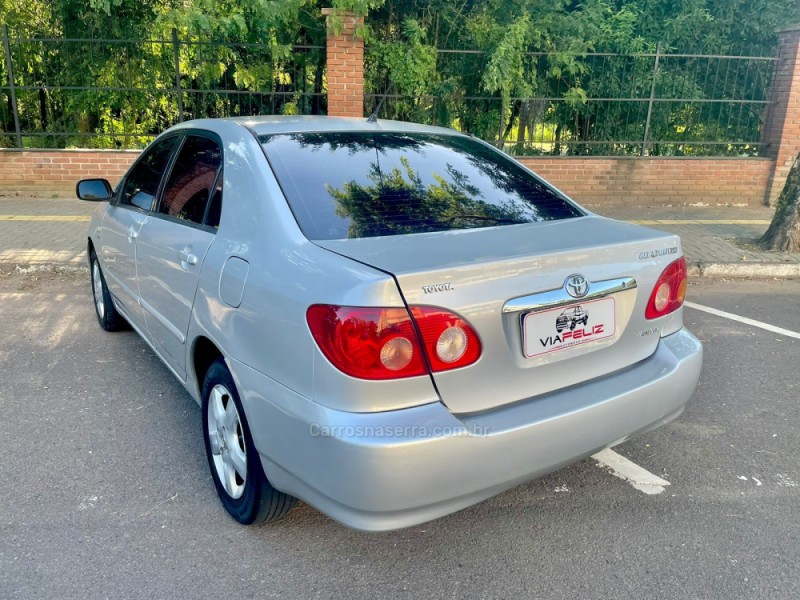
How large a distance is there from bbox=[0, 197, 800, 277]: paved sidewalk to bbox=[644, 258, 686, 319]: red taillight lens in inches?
179

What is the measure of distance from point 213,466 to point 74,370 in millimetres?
1846

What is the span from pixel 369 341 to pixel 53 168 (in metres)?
9.95

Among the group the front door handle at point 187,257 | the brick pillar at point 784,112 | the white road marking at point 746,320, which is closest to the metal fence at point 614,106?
the brick pillar at point 784,112

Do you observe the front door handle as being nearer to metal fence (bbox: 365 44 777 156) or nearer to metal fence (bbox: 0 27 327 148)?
metal fence (bbox: 0 27 327 148)

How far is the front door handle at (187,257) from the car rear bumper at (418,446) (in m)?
0.66

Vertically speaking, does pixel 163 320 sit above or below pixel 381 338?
below

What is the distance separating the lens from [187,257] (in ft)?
9.29

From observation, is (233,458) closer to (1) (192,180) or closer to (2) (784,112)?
(1) (192,180)

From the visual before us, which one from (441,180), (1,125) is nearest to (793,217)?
(441,180)

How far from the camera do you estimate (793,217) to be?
7270 millimetres

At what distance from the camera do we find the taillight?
196 centimetres

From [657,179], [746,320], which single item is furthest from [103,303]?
[657,179]

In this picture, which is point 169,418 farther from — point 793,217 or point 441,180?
point 793,217

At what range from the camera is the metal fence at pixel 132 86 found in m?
10.1
